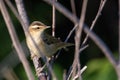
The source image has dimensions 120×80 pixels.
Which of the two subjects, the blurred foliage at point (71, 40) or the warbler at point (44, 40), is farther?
the blurred foliage at point (71, 40)

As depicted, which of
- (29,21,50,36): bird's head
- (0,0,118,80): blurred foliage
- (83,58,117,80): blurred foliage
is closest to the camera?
(29,21,50,36): bird's head

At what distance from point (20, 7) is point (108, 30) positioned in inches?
130

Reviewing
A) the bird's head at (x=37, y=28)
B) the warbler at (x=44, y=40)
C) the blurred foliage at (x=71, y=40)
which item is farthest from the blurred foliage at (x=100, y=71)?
the bird's head at (x=37, y=28)

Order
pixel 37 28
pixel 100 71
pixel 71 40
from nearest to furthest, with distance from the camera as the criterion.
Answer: pixel 37 28
pixel 100 71
pixel 71 40

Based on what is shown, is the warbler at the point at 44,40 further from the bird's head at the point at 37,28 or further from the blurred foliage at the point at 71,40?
the blurred foliage at the point at 71,40

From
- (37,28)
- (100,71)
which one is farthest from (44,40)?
(100,71)

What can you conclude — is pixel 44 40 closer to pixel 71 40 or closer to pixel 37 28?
pixel 37 28

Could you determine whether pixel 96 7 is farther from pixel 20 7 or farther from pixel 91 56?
pixel 20 7

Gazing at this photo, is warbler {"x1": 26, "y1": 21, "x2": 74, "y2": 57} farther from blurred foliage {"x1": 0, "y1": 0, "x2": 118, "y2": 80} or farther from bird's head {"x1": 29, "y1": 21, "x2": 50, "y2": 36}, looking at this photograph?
blurred foliage {"x1": 0, "y1": 0, "x2": 118, "y2": 80}

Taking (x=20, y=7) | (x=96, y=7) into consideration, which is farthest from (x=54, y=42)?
(x=96, y=7)

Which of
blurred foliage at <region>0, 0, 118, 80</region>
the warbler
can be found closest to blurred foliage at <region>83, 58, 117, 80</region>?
blurred foliage at <region>0, 0, 118, 80</region>

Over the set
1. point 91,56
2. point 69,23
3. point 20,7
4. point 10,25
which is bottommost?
point 91,56

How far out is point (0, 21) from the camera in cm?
532

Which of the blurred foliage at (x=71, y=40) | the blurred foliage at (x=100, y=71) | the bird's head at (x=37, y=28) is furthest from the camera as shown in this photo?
the blurred foliage at (x=71, y=40)
